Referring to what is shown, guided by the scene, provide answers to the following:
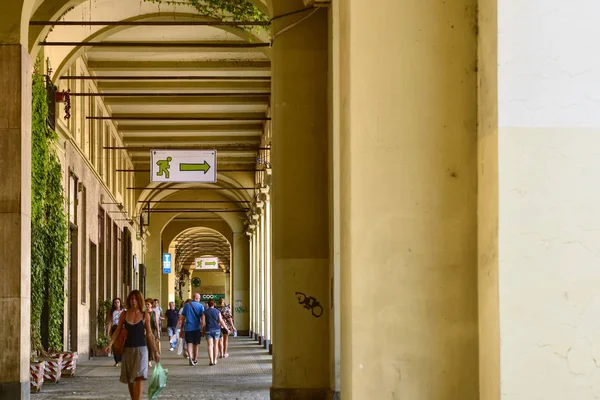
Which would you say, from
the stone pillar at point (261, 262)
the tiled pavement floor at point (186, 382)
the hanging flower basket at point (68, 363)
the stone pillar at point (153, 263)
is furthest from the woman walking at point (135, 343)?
the stone pillar at point (153, 263)

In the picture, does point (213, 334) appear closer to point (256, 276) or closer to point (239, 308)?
point (256, 276)

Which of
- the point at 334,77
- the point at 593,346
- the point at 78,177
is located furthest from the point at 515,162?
the point at 78,177

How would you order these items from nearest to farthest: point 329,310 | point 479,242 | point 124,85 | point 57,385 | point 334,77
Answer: point 479,242
point 334,77
point 329,310
point 57,385
point 124,85

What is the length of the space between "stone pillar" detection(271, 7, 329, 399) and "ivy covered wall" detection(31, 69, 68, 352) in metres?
6.05

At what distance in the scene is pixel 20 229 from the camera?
541 inches

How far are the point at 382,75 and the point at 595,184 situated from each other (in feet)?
3.64

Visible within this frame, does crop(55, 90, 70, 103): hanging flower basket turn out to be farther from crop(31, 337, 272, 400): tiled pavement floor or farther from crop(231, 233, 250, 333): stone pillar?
crop(231, 233, 250, 333): stone pillar

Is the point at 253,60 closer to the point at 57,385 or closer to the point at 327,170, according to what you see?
the point at 57,385

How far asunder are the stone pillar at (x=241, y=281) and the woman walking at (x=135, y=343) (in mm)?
38829

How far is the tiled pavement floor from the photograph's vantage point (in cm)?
1553

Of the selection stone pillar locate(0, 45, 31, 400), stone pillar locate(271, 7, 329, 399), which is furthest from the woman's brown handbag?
stone pillar locate(271, 7, 329, 399)

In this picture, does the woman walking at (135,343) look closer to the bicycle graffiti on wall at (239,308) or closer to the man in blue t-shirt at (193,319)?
the man in blue t-shirt at (193,319)

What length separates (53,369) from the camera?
18.4m

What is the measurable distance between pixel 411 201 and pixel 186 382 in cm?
1375
